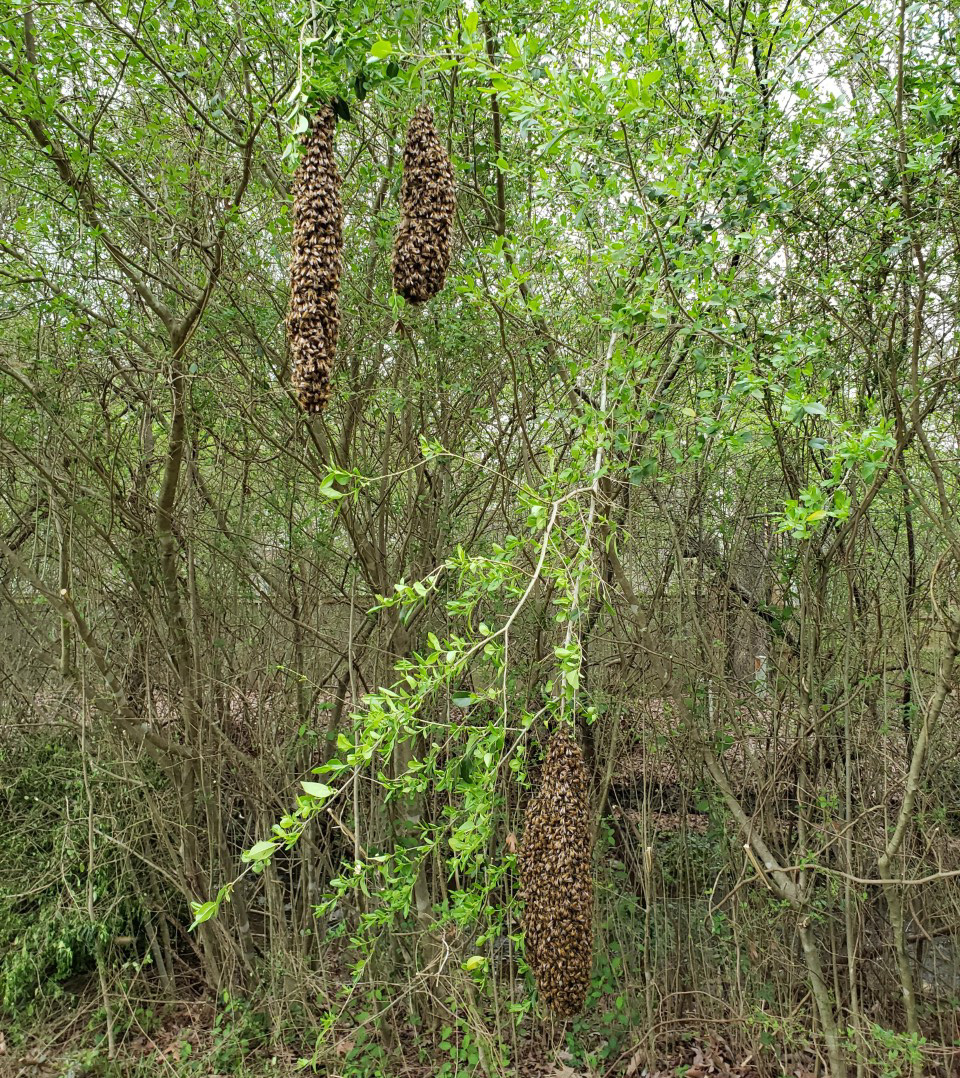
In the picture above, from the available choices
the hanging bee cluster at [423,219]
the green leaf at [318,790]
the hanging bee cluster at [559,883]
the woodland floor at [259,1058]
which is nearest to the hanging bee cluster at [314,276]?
the hanging bee cluster at [423,219]

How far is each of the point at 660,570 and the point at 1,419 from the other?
3534 mm

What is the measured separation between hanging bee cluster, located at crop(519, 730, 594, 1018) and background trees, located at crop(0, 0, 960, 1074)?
109cm

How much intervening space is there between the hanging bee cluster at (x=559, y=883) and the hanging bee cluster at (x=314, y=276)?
882 mm

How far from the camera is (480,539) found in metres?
4.27

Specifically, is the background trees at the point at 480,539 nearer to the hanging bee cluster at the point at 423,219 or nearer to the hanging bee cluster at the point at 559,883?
the hanging bee cluster at the point at 423,219

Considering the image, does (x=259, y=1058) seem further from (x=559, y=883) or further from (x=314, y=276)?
(x=314, y=276)

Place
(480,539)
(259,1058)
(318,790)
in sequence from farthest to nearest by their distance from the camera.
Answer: (480,539)
(259,1058)
(318,790)

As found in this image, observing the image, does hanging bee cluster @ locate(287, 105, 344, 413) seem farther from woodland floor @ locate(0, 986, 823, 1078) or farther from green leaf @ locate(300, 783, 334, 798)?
woodland floor @ locate(0, 986, 823, 1078)

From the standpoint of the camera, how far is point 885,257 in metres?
2.92

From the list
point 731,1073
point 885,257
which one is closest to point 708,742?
point 731,1073

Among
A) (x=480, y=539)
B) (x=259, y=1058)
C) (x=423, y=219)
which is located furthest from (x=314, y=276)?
(x=259, y=1058)

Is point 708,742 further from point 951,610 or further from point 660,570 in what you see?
point 951,610

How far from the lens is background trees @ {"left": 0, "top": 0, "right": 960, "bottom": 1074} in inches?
112

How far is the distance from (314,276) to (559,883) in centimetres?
127
